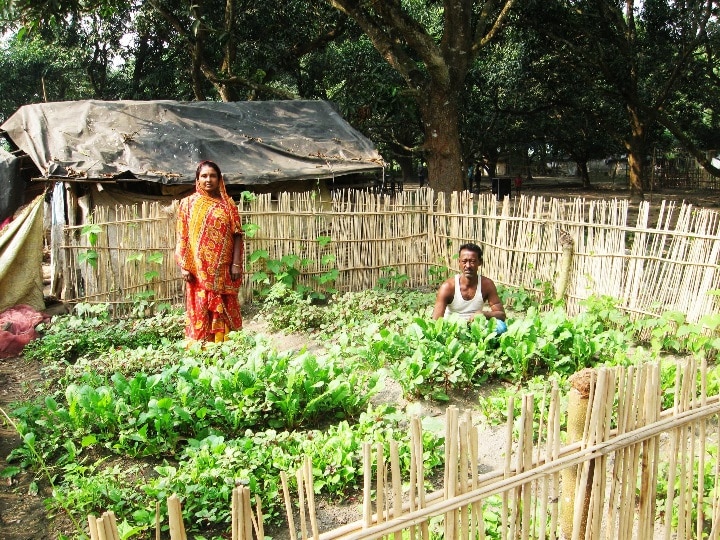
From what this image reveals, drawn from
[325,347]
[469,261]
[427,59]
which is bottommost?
[325,347]

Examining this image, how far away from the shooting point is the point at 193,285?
6340 mm

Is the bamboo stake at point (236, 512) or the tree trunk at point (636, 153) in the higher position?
the tree trunk at point (636, 153)

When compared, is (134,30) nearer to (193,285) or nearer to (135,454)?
(193,285)

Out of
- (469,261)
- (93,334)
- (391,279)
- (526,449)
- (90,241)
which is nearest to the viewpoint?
(526,449)

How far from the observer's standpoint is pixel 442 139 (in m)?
10.6

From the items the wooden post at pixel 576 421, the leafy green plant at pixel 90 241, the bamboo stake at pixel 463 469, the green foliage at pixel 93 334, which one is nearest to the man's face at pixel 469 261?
the green foliage at pixel 93 334

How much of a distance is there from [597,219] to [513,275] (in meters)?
1.32

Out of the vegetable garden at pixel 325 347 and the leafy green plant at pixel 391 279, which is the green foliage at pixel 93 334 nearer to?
the vegetable garden at pixel 325 347

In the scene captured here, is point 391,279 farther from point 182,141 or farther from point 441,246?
point 182,141

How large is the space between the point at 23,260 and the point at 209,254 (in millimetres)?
2912

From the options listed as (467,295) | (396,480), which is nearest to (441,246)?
(467,295)

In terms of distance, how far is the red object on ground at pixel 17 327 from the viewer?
6.61m

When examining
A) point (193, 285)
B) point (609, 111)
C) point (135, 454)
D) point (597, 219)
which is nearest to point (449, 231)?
point (597, 219)

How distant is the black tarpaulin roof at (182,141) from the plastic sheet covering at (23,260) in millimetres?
820
